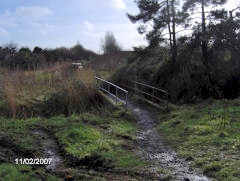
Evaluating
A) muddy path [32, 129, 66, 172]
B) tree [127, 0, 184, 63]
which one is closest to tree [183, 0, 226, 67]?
tree [127, 0, 184, 63]

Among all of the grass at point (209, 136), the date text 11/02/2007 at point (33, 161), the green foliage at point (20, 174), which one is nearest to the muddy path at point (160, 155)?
the grass at point (209, 136)

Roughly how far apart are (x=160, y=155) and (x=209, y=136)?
2027 mm

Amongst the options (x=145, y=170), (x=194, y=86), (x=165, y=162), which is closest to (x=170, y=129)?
(x=165, y=162)

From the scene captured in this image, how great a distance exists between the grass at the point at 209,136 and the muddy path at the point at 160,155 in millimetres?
235

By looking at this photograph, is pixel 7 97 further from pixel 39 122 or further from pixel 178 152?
pixel 178 152

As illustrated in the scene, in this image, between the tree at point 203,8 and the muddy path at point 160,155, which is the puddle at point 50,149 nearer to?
the muddy path at point 160,155

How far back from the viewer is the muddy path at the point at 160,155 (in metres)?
5.50

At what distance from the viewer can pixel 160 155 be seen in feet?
22.8

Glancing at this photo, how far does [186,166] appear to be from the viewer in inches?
237

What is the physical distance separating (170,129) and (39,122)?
183 inches

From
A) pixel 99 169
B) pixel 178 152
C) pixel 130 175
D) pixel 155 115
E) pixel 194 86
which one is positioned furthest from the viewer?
pixel 194 86

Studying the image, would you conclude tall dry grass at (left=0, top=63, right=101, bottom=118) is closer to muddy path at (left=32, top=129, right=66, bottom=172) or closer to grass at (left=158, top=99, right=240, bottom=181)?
muddy path at (left=32, top=129, right=66, bottom=172)

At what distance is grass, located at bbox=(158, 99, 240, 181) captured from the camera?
5745 mm

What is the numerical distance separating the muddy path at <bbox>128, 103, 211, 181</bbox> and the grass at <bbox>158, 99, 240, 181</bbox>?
0.77 feet
